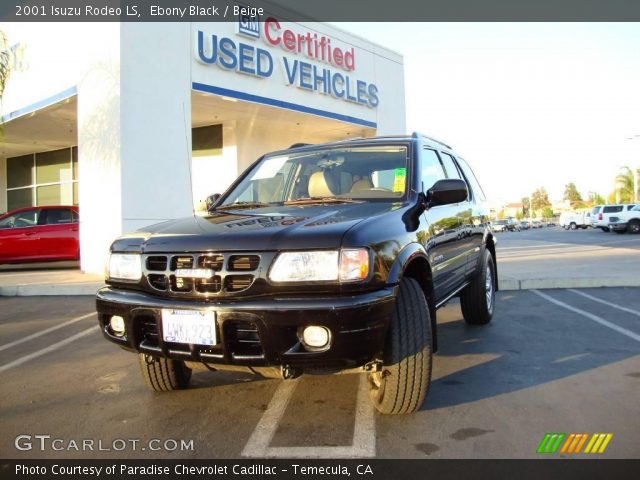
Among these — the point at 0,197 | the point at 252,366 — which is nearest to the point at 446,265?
the point at 252,366

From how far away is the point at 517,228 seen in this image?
61375 millimetres

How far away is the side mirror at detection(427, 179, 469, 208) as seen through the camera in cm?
327

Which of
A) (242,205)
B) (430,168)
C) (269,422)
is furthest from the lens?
(430,168)

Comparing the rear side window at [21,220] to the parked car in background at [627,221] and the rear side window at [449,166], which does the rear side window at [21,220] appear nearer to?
the rear side window at [449,166]

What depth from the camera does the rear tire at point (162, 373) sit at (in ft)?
10.8

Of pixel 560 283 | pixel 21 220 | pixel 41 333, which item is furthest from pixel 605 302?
pixel 21 220

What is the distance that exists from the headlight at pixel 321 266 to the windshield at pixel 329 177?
1.03 meters

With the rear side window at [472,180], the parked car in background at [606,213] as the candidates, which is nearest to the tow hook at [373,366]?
the rear side window at [472,180]

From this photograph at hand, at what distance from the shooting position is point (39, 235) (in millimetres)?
10766

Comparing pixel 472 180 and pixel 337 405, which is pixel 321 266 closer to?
pixel 337 405

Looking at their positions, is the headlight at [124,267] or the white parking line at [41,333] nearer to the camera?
the headlight at [124,267]

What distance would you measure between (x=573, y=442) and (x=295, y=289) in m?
1.63
